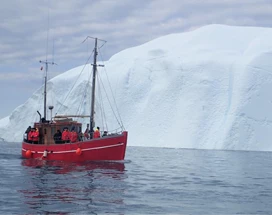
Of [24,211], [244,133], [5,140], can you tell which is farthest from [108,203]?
[5,140]

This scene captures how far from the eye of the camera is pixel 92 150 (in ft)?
72.5

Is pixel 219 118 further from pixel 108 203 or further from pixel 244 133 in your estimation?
pixel 108 203

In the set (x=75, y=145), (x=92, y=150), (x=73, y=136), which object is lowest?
(x=92, y=150)

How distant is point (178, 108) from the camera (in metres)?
39.2

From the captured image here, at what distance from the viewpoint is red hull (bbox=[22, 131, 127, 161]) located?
870 inches

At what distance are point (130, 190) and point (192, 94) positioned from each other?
84.6 feet

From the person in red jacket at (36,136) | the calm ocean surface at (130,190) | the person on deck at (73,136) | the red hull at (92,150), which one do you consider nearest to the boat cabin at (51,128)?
the person in red jacket at (36,136)

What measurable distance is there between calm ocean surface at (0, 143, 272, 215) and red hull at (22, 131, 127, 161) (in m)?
0.97

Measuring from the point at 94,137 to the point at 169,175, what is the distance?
223 inches

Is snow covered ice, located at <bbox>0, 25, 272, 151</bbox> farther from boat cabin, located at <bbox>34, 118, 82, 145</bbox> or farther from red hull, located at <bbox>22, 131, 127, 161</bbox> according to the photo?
red hull, located at <bbox>22, 131, 127, 161</bbox>

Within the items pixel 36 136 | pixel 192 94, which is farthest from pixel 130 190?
pixel 192 94

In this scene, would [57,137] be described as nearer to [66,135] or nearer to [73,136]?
[66,135]

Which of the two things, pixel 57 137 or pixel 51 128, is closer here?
pixel 57 137

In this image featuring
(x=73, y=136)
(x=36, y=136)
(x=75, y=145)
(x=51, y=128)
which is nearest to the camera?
(x=75, y=145)
